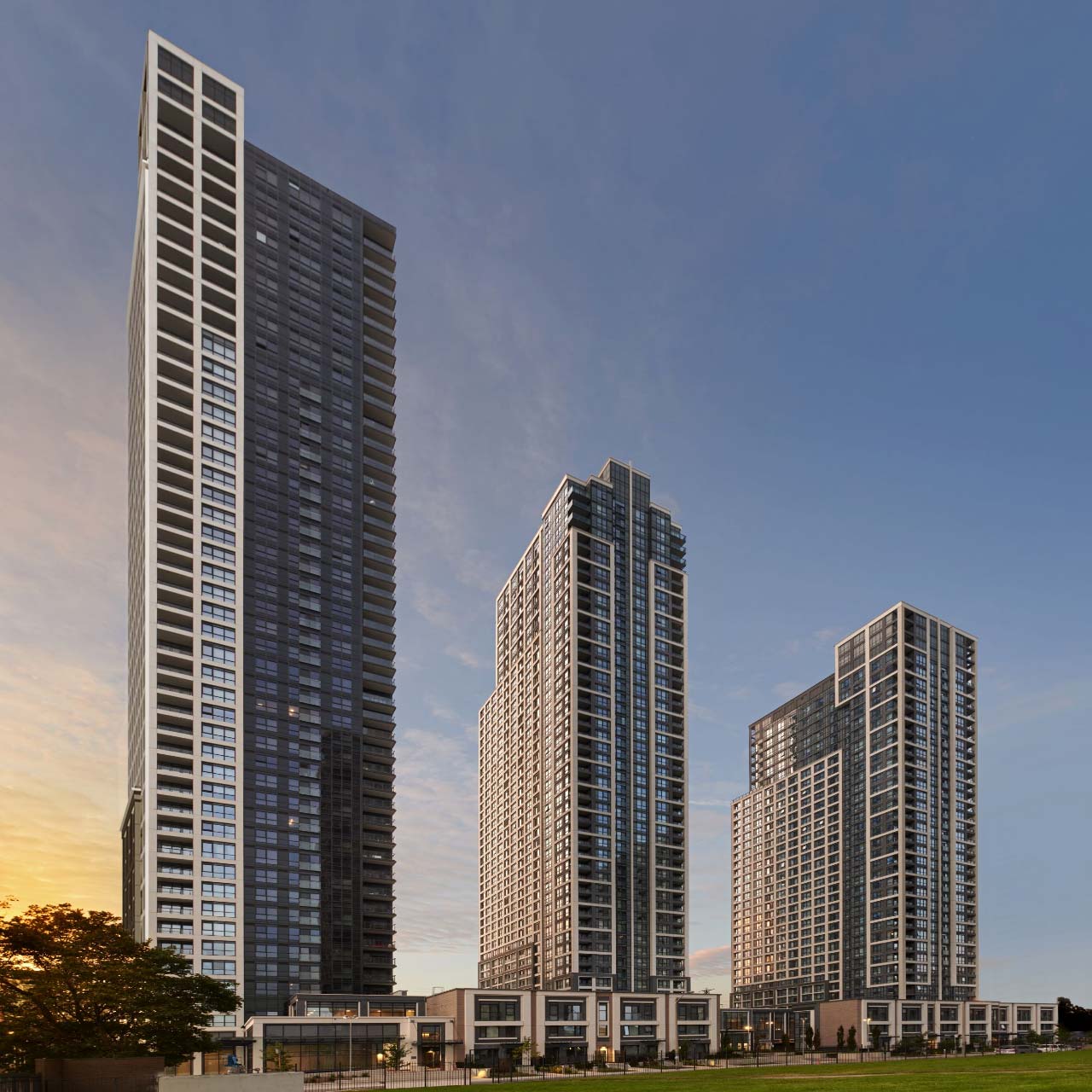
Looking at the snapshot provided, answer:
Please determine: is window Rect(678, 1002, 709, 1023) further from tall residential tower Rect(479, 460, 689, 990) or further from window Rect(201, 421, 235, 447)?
window Rect(201, 421, 235, 447)

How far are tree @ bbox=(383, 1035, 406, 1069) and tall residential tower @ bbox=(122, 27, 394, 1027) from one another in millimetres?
18787

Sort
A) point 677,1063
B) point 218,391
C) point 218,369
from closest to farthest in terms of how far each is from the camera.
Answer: point 677,1063 < point 218,391 < point 218,369

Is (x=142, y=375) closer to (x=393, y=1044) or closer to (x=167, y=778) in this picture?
(x=167, y=778)

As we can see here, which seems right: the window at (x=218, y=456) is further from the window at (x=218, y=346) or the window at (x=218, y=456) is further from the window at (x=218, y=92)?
the window at (x=218, y=92)

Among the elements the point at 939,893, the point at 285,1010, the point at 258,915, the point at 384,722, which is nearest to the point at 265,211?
the point at 384,722

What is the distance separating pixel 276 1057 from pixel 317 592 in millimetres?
69665

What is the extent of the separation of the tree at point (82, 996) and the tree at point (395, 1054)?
59781mm

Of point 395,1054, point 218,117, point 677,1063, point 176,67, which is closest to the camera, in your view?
point 395,1054

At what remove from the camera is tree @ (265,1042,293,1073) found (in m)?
113

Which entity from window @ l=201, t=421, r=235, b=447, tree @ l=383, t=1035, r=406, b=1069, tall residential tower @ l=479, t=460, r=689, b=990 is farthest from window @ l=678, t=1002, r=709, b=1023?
window @ l=201, t=421, r=235, b=447

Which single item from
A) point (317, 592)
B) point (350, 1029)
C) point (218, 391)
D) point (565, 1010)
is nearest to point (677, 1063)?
point (565, 1010)

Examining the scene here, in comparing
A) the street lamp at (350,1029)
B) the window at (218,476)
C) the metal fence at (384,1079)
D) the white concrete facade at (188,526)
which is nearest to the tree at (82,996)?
the metal fence at (384,1079)

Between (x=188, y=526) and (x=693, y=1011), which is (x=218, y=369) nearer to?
(x=188, y=526)

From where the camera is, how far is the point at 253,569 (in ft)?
491
